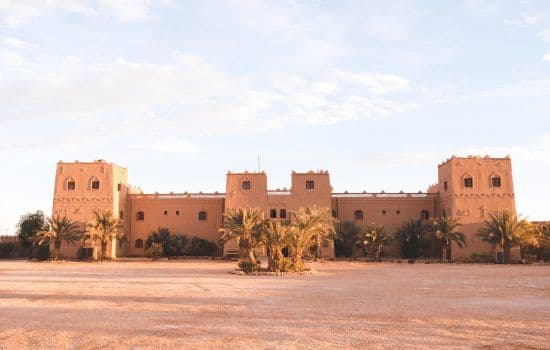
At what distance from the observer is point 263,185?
41.1 m

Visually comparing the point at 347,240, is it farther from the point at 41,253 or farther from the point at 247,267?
the point at 41,253

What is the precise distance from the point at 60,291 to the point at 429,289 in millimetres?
12407

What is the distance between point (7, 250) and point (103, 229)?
11.9 meters

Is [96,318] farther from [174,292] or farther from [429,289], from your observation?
[429,289]

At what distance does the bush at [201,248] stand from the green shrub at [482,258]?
62.9 ft

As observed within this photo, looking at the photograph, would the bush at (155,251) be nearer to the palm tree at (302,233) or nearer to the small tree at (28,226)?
the small tree at (28,226)

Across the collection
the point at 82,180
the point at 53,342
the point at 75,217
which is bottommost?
the point at 53,342

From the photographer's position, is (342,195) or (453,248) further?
(342,195)

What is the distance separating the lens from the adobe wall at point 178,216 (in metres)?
42.9

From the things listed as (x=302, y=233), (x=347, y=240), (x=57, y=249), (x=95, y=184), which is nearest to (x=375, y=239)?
(x=347, y=240)

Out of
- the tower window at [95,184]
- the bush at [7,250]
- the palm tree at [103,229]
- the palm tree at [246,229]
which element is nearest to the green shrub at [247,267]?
the palm tree at [246,229]

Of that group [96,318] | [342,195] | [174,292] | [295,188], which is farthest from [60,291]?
[342,195]

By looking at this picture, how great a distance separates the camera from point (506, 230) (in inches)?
1391

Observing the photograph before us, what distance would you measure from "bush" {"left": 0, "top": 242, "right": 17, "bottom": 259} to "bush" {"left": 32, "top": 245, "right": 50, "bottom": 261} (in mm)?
6235
